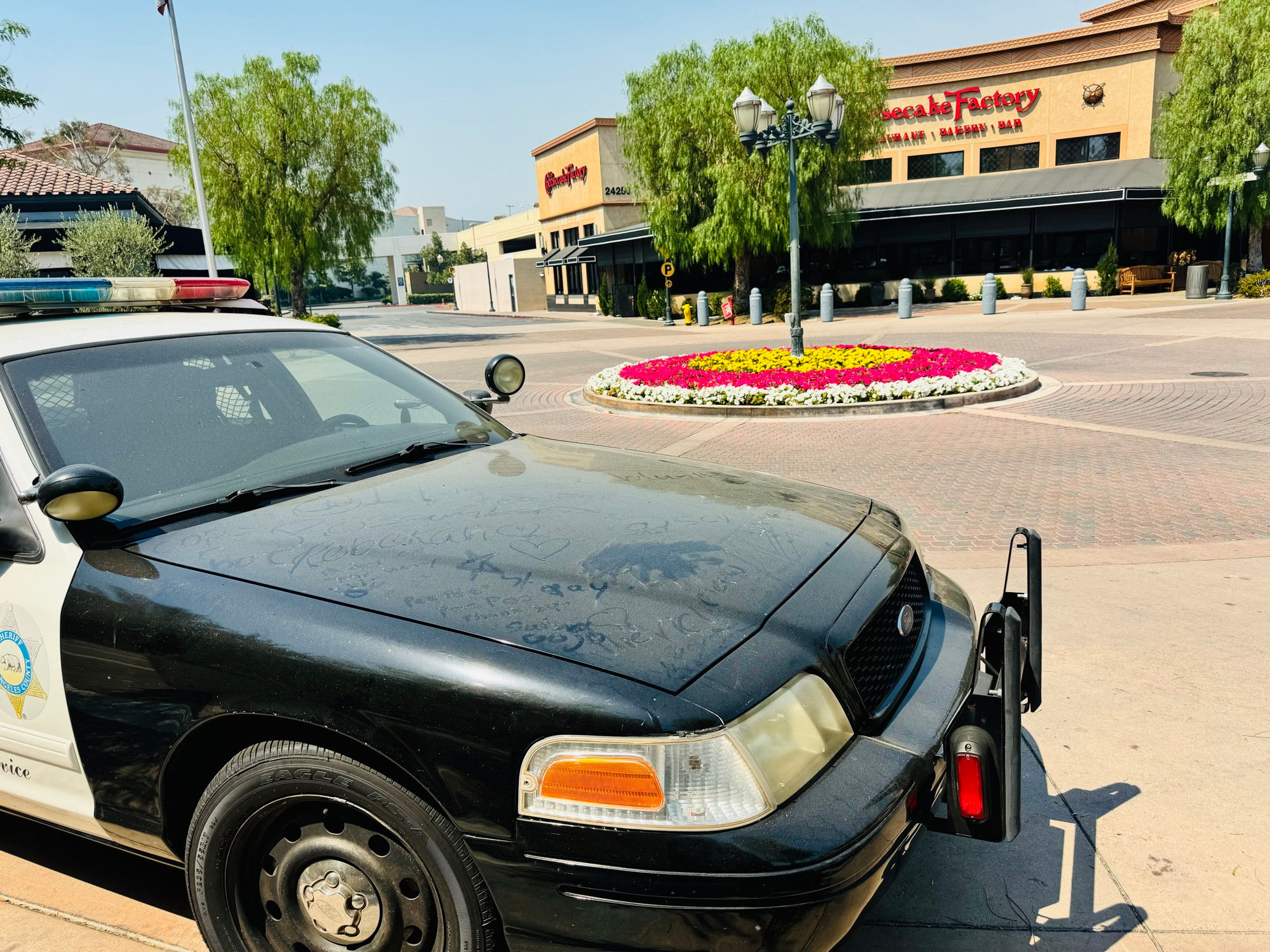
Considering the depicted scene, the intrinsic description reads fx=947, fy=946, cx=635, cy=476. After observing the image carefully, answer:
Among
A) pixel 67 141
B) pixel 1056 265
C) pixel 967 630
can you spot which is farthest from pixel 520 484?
pixel 67 141

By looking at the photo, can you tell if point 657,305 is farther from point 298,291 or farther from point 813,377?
point 813,377

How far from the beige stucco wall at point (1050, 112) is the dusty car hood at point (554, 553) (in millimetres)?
34533

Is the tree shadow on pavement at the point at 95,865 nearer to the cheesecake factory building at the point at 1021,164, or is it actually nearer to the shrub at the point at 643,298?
the cheesecake factory building at the point at 1021,164

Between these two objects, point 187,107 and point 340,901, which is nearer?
point 340,901

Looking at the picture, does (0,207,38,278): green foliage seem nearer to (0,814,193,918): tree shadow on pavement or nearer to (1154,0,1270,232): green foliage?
(0,814,193,918): tree shadow on pavement

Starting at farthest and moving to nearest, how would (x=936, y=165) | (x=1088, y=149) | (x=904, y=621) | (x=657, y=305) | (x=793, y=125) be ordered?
(x=936, y=165) < (x=1088, y=149) < (x=657, y=305) < (x=793, y=125) < (x=904, y=621)

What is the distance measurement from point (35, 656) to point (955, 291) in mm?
35853

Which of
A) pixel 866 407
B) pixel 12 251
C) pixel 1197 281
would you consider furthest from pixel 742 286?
pixel 866 407

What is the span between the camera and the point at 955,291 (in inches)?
1374

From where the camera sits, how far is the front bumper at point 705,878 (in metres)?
1.80

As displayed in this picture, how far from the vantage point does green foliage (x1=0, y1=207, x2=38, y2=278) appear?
65.8 feet

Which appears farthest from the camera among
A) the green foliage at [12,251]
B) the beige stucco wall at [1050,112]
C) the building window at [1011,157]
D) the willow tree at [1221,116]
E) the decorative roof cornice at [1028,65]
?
the building window at [1011,157]

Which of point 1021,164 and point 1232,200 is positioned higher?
point 1021,164

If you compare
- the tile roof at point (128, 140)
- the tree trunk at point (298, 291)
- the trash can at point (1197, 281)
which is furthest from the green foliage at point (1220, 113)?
the tile roof at point (128, 140)
